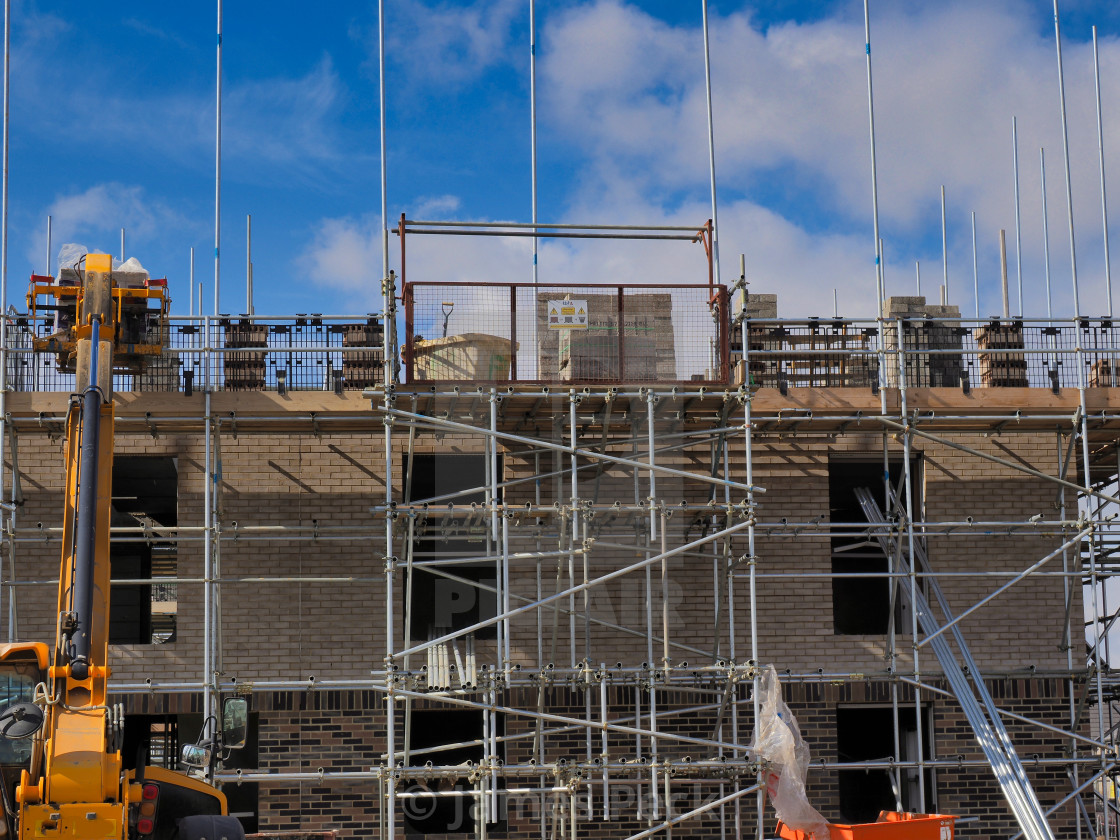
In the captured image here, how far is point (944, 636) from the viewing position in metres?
15.4

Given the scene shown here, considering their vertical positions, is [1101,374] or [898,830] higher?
[1101,374]

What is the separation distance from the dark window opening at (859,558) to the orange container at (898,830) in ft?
10.5

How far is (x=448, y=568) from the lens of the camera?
652 inches

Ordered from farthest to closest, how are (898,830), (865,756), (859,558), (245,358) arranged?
(865,756) < (859,558) < (245,358) < (898,830)

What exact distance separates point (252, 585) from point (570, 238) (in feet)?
17.6

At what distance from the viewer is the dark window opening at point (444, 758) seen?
15328 millimetres

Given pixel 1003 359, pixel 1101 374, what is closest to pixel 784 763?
pixel 1003 359

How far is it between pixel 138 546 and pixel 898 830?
43.5 ft

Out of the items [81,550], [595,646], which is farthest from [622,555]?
[81,550]

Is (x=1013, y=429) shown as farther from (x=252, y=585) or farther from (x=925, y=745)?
(x=252, y=585)

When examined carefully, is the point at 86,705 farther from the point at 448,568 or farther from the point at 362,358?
the point at 448,568

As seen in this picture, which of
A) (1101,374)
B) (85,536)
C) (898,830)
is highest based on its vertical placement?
(1101,374)

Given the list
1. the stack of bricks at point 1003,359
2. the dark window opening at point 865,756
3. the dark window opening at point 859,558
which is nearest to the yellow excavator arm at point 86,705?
the dark window opening at point 859,558

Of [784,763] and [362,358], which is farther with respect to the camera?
[362,358]
